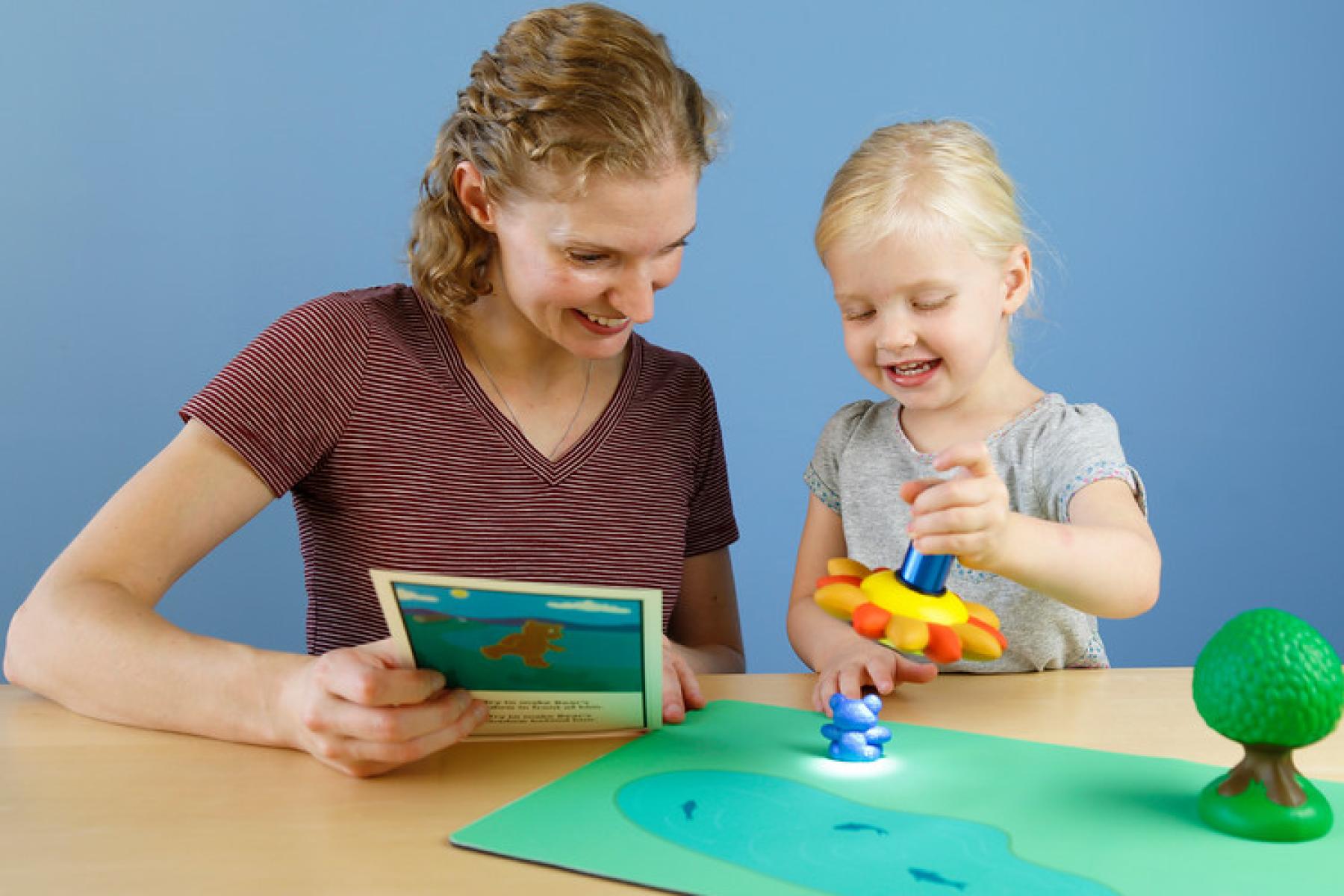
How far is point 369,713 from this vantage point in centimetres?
90

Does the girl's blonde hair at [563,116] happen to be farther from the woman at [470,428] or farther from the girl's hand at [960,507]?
the girl's hand at [960,507]

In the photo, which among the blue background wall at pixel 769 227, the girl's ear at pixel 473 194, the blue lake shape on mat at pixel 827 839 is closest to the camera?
the blue lake shape on mat at pixel 827 839

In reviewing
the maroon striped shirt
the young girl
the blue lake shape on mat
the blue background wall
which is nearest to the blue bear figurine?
the blue lake shape on mat

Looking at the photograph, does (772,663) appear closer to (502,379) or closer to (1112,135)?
(1112,135)

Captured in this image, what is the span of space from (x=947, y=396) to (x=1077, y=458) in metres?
0.14

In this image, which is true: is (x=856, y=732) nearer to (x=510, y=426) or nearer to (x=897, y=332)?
(x=897, y=332)

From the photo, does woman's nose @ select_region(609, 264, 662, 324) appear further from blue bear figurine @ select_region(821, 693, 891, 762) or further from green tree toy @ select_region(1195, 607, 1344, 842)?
green tree toy @ select_region(1195, 607, 1344, 842)

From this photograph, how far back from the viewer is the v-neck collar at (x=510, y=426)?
1.36m

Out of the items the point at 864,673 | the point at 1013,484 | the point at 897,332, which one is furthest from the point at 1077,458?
the point at 864,673

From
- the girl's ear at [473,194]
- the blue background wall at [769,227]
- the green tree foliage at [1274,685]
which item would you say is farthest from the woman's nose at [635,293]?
the blue background wall at [769,227]

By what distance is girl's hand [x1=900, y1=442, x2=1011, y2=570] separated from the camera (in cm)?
92

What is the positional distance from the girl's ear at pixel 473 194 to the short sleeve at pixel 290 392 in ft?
0.50

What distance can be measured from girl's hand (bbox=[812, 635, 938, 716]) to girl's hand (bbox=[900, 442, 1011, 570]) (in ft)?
0.67

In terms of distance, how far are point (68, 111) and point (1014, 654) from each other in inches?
69.9
